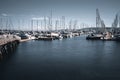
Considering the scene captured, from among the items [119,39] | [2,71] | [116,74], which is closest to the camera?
[116,74]

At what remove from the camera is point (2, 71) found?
26.3 metres

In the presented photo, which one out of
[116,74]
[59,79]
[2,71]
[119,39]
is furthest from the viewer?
[119,39]

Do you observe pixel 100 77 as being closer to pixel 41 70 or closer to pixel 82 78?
pixel 82 78

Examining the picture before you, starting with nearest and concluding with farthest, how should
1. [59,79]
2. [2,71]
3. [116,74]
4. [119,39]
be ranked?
1. [59,79]
2. [116,74]
3. [2,71]
4. [119,39]

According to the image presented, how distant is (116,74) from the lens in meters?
24.1

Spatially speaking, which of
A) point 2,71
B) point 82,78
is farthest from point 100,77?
point 2,71

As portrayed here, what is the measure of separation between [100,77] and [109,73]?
2617 mm

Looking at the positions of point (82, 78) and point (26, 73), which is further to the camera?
point (26, 73)

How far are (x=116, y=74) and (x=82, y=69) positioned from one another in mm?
5504

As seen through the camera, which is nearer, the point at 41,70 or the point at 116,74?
the point at 116,74

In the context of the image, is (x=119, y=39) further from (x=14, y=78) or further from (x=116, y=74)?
(x=14, y=78)

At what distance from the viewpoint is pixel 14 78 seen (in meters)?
22.6

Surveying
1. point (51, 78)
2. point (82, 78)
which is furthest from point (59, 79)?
point (82, 78)

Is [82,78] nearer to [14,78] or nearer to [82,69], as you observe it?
[82,69]
